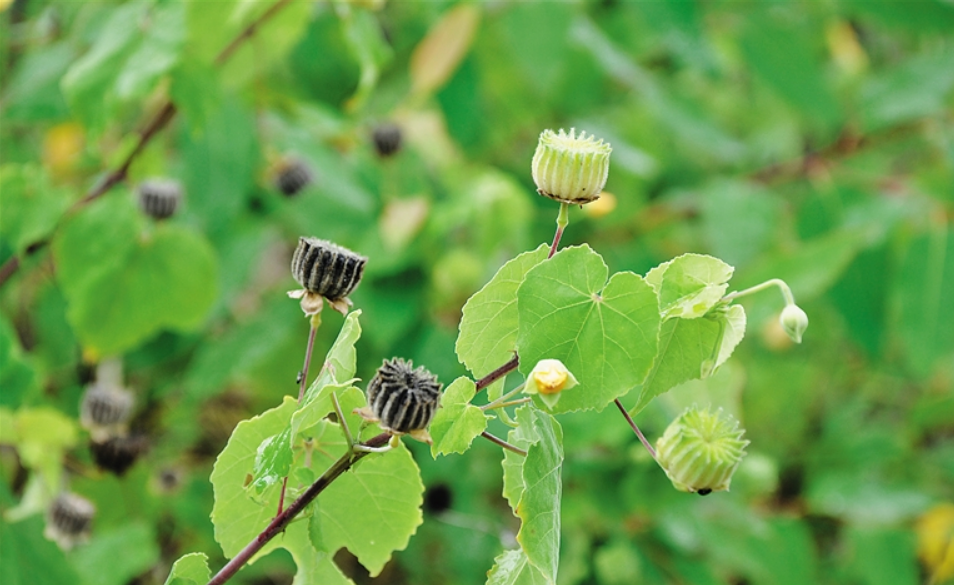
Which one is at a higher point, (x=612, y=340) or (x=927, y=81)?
(x=612, y=340)

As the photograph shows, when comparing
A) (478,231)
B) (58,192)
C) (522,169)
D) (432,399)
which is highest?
(432,399)

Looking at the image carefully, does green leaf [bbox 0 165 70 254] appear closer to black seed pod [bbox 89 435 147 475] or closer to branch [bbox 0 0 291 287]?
branch [bbox 0 0 291 287]

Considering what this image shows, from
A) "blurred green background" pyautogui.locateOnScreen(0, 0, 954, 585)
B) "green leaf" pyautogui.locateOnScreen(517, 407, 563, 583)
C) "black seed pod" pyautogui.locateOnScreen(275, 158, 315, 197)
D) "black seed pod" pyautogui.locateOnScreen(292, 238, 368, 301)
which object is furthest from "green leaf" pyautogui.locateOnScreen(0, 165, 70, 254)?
"green leaf" pyautogui.locateOnScreen(517, 407, 563, 583)

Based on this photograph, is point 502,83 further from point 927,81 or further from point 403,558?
point 403,558

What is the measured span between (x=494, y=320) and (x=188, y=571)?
164mm

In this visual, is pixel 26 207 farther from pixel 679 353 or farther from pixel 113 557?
pixel 679 353

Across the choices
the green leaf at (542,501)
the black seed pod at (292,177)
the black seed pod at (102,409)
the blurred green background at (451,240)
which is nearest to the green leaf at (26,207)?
the blurred green background at (451,240)

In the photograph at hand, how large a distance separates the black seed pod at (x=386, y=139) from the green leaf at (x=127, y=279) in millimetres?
253

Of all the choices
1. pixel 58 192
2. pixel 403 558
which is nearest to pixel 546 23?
pixel 58 192

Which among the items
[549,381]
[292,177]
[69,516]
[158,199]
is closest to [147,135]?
[158,199]

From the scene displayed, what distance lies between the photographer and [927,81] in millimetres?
1144

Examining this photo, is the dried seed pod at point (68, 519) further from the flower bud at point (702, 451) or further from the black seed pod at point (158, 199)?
the flower bud at point (702, 451)

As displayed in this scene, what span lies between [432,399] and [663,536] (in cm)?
64

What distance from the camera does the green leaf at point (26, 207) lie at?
66 centimetres
